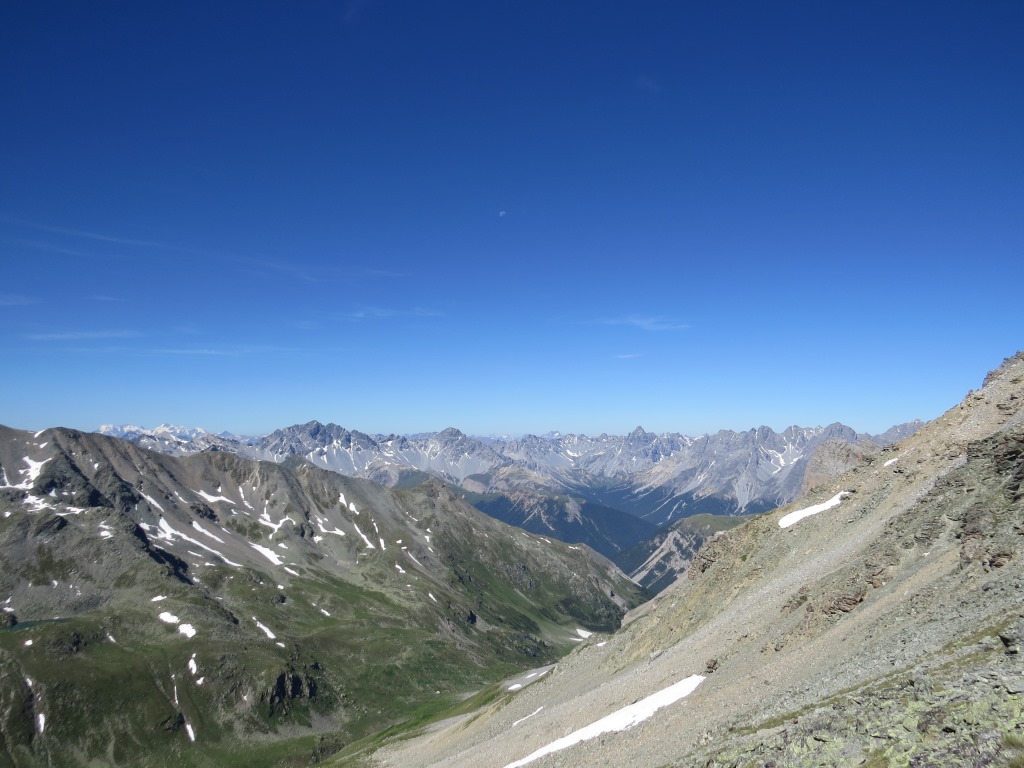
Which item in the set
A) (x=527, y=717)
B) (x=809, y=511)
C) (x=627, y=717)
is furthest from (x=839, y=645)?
(x=809, y=511)

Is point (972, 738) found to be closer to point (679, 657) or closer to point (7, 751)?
point (679, 657)

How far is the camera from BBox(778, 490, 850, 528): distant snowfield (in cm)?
8188

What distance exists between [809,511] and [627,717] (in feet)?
162

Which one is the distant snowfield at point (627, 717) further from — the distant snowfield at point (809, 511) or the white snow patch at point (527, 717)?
the distant snowfield at point (809, 511)

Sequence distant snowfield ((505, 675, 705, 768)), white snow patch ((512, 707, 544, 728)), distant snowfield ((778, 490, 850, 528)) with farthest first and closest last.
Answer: distant snowfield ((778, 490, 850, 528))
white snow patch ((512, 707, 544, 728))
distant snowfield ((505, 675, 705, 768))

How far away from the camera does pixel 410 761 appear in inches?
3391

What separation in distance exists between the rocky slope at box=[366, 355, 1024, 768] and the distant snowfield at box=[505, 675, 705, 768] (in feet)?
0.74

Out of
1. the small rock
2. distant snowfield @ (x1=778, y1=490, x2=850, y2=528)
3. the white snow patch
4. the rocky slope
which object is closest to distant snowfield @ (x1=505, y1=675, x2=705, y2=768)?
the rocky slope

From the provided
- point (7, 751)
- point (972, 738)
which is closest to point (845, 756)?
point (972, 738)

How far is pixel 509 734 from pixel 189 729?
16497cm

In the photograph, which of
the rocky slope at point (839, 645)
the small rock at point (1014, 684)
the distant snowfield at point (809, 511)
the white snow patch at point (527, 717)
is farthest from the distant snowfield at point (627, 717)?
the distant snowfield at point (809, 511)

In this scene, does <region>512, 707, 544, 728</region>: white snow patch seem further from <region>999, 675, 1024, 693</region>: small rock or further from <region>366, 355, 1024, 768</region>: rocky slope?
<region>999, 675, 1024, 693</region>: small rock

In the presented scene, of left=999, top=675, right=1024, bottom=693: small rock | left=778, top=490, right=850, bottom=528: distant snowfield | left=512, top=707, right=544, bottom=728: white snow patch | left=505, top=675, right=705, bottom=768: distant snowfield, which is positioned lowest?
left=512, top=707, right=544, bottom=728: white snow patch

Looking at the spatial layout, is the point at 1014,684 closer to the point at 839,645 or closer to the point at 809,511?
the point at 839,645
